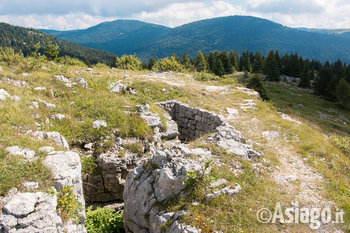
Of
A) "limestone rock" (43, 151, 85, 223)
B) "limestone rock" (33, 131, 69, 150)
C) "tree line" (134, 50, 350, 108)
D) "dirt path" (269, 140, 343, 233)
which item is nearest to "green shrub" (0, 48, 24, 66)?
"limestone rock" (33, 131, 69, 150)

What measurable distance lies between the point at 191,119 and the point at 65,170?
1056 centimetres

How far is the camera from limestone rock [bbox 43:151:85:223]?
6.33 metres

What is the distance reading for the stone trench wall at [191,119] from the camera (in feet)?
47.1

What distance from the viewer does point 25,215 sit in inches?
197

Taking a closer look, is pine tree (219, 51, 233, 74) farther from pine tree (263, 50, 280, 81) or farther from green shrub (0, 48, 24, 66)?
green shrub (0, 48, 24, 66)

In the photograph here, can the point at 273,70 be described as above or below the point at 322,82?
above

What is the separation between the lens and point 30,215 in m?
5.02

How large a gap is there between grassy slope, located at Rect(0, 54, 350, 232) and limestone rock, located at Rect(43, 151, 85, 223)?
292 mm

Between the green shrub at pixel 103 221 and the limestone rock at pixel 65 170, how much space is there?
1806 millimetres

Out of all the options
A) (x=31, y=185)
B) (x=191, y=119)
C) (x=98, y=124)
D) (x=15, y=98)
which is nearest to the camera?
(x=31, y=185)

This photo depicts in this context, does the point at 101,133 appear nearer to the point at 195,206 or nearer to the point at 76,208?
the point at 76,208

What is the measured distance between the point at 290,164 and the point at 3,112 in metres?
13.2

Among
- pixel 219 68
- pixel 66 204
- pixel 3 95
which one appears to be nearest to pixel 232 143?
pixel 66 204

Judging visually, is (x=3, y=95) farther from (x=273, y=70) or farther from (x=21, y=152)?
(x=273, y=70)
